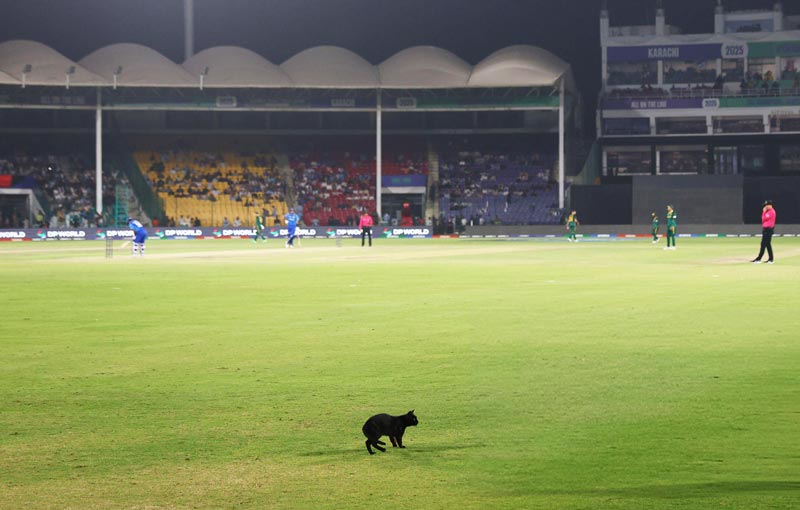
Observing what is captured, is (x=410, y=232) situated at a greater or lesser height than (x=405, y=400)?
greater

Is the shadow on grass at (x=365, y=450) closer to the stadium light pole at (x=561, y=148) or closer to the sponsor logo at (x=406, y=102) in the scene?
the stadium light pole at (x=561, y=148)

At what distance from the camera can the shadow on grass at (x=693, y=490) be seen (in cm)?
684

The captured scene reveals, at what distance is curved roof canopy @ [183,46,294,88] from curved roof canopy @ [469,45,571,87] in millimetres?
15073

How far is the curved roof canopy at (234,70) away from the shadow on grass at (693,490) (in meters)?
77.3

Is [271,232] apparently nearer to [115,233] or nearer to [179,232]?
[179,232]

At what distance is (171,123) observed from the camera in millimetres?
90812

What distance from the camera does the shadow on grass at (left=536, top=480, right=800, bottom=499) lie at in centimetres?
684

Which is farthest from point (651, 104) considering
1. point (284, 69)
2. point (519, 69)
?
point (284, 69)

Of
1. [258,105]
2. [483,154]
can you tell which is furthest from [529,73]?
[258,105]

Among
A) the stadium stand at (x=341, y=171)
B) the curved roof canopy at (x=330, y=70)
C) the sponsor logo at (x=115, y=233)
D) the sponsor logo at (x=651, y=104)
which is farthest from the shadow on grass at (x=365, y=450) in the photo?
the sponsor logo at (x=651, y=104)

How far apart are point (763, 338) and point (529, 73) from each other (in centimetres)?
7126

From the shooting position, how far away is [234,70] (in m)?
85.4

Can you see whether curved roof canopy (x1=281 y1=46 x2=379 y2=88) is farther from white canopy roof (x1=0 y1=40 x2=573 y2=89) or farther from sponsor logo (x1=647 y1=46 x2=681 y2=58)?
sponsor logo (x1=647 y1=46 x2=681 y2=58)

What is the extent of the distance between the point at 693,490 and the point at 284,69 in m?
84.2
